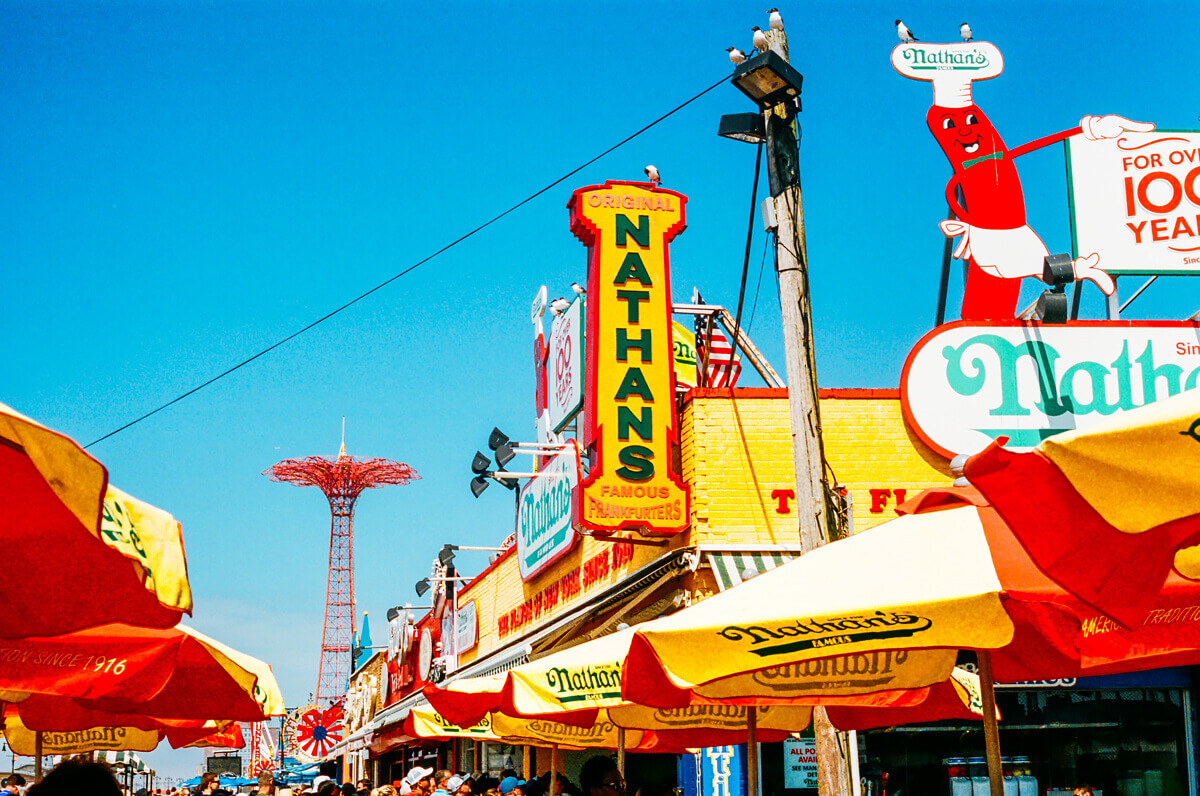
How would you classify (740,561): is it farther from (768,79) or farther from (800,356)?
(768,79)

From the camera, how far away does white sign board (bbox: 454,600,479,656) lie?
1086 inches

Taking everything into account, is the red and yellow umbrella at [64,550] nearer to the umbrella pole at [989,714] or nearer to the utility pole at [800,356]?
the umbrella pole at [989,714]

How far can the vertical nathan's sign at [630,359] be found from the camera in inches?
561

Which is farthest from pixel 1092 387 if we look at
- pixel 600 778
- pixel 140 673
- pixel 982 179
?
pixel 140 673

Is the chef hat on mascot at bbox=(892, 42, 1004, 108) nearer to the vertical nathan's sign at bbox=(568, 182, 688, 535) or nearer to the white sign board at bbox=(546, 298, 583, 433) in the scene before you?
the vertical nathan's sign at bbox=(568, 182, 688, 535)

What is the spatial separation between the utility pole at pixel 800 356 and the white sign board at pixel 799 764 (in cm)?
601

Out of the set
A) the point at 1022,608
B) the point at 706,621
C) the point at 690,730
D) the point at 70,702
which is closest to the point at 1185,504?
the point at 1022,608

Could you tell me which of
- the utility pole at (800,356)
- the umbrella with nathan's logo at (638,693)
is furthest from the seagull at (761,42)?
the umbrella with nathan's logo at (638,693)

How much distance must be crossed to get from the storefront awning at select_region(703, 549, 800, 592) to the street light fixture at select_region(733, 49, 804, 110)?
5908 millimetres

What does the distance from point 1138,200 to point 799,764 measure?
Result: 7714 millimetres

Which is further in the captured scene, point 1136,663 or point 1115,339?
point 1115,339

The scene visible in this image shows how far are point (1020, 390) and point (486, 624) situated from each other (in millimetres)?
14824

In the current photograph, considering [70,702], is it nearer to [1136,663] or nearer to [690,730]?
[690,730]

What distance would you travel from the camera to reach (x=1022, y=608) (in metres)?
4.51
